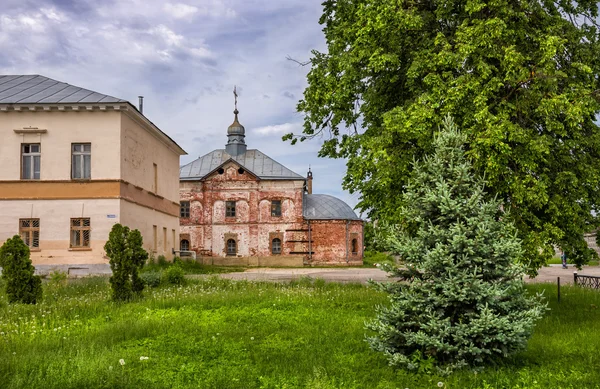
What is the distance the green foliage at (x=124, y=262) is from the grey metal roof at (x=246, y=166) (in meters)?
27.9

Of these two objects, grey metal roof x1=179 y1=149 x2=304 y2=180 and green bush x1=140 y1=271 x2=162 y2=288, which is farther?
grey metal roof x1=179 y1=149 x2=304 y2=180

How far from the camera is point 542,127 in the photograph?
12.6 m

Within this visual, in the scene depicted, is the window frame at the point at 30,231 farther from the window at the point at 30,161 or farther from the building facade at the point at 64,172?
the window at the point at 30,161

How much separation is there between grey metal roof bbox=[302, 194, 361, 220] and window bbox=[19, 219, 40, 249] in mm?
21710

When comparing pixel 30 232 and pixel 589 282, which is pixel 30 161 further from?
pixel 589 282

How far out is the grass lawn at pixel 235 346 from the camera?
686cm

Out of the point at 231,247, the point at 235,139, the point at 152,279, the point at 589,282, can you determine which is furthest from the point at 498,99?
the point at 235,139

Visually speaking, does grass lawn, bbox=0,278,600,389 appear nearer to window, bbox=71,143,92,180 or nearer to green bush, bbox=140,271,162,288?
green bush, bbox=140,271,162,288

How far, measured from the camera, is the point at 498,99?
12.5 m

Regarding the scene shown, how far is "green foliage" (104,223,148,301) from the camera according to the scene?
1377 cm

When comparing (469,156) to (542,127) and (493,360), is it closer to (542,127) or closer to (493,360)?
(542,127)

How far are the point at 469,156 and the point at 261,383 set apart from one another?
22.6 ft

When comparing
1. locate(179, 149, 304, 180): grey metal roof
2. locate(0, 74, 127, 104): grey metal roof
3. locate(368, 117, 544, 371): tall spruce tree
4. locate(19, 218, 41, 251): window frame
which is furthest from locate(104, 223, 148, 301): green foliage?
→ locate(179, 149, 304, 180): grey metal roof

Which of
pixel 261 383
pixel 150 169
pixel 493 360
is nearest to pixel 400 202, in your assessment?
pixel 493 360
